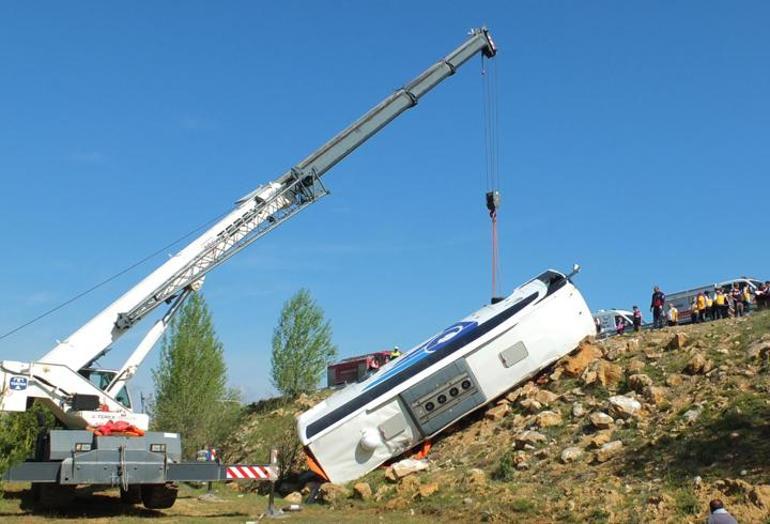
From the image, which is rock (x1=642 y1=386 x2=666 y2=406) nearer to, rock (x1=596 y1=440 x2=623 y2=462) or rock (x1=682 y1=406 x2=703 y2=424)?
rock (x1=682 y1=406 x2=703 y2=424)

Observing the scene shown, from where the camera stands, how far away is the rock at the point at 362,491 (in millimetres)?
17734

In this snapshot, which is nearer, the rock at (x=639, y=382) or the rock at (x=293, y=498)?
the rock at (x=639, y=382)

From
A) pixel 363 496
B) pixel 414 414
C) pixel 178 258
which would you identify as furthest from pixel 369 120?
pixel 363 496

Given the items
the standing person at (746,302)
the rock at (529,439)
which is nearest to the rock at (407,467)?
the rock at (529,439)

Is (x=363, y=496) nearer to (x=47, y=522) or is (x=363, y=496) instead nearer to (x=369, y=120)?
(x=47, y=522)

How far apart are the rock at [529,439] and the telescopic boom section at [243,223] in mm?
9817

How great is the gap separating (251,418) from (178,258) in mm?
14778

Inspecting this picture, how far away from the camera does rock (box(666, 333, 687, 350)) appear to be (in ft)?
68.3

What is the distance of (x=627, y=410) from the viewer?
17578 millimetres

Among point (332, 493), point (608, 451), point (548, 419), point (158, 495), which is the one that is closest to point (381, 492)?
point (332, 493)

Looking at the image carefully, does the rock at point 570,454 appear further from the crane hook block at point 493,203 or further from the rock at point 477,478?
the crane hook block at point 493,203

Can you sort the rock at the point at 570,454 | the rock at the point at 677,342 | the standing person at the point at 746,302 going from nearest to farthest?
1. the rock at the point at 570,454
2. the rock at the point at 677,342
3. the standing person at the point at 746,302

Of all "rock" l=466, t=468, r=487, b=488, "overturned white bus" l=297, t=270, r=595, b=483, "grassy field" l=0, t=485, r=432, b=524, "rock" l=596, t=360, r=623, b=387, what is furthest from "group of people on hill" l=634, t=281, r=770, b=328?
"grassy field" l=0, t=485, r=432, b=524

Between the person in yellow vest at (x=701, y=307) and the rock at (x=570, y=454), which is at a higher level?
the person in yellow vest at (x=701, y=307)
